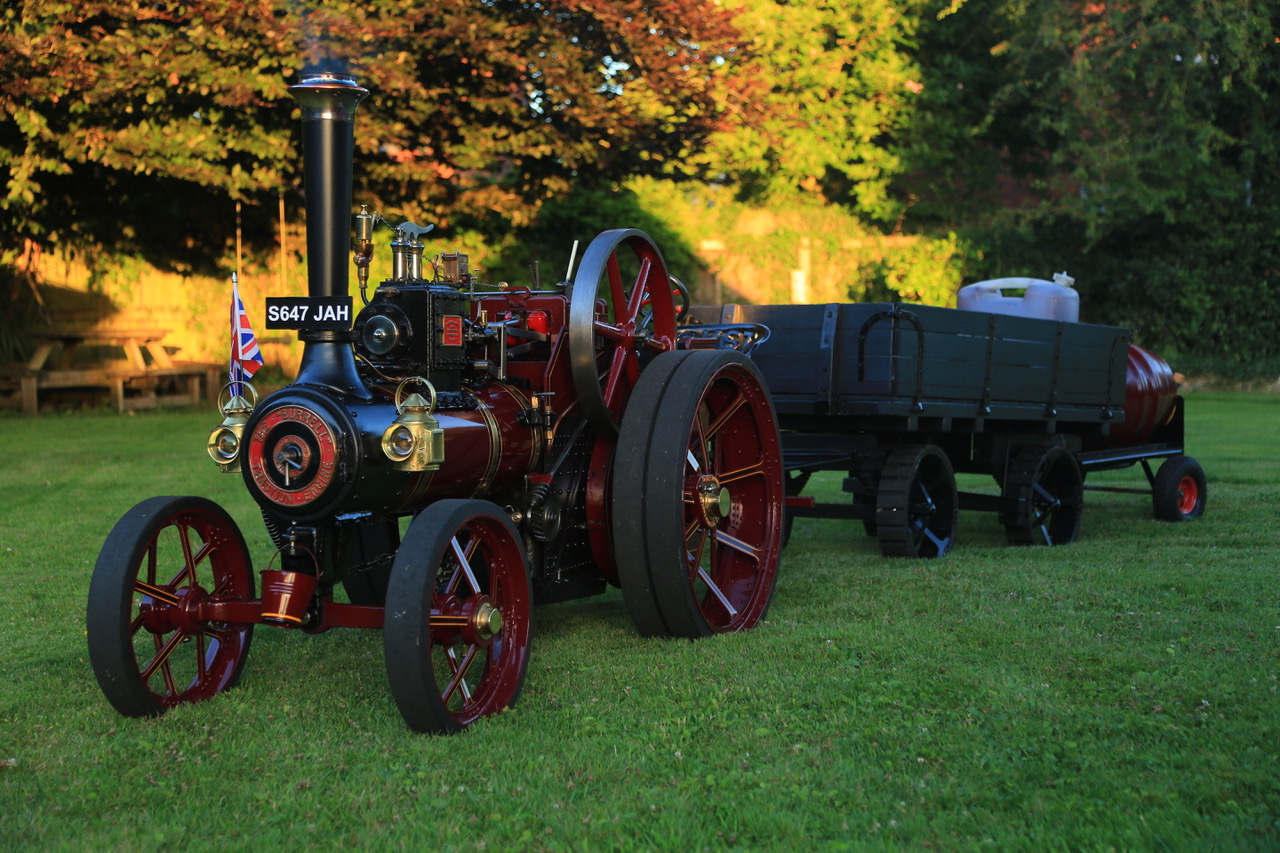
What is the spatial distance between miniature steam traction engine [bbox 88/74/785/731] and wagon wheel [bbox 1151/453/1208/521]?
168 inches

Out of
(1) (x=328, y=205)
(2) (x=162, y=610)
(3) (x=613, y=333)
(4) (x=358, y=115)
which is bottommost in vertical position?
(2) (x=162, y=610)

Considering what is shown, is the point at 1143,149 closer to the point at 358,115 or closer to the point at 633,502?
the point at 358,115

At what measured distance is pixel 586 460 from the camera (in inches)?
207

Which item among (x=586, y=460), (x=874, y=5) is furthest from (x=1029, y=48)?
(x=586, y=460)

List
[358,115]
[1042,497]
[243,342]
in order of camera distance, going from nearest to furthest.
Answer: [1042,497] → [243,342] → [358,115]

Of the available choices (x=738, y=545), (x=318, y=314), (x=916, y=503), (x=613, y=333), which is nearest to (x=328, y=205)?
(x=318, y=314)

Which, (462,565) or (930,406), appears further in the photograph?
(930,406)

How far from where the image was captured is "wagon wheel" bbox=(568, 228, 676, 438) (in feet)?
15.6

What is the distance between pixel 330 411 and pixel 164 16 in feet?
34.3

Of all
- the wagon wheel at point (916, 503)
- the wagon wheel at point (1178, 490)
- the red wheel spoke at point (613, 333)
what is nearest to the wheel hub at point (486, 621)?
the red wheel spoke at point (613, 333)

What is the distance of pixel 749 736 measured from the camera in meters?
3.95

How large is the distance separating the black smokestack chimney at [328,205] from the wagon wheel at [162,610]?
622mm

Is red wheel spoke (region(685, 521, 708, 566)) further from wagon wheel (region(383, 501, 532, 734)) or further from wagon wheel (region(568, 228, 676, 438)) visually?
wagon wheel (region(383, 501, 532, 734))

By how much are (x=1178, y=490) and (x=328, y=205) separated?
6.72 m
